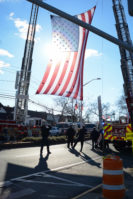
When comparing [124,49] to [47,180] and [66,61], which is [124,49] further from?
[47,180]

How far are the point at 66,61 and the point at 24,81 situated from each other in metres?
21.3

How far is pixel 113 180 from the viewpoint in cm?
452

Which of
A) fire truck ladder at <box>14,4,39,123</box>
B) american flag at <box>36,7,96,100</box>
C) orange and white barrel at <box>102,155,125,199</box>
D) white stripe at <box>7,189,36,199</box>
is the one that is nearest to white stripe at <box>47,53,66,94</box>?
american flag at <box>36,7,96,100</box>

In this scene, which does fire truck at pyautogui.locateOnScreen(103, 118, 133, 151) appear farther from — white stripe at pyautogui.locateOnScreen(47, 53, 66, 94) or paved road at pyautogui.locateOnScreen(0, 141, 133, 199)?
paved road at pyautogui.locateOnScreen(0, 141, 133, 199)

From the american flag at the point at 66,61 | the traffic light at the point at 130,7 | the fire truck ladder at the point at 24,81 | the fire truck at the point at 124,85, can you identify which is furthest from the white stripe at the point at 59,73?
the fire truck ladder at the point at 24,81

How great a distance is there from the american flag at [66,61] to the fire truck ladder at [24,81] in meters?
17.1

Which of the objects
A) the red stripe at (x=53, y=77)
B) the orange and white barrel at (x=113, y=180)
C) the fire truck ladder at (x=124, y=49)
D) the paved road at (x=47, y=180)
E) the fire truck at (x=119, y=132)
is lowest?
the paved road at (x=47, y=180)

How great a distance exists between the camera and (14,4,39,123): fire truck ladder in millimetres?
29198

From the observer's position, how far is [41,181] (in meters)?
6.16

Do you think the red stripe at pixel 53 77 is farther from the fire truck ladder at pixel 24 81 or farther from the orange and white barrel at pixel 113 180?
the fire truck ladder at pixel 24 81

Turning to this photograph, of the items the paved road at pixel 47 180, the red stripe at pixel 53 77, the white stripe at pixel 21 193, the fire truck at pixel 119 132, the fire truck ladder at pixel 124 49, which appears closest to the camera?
the white stripe at pixel 21 193

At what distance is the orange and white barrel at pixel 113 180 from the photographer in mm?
4453

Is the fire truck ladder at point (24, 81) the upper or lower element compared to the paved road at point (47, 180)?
upper

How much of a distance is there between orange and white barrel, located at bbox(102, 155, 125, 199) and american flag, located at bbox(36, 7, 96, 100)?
7421 millimetres
